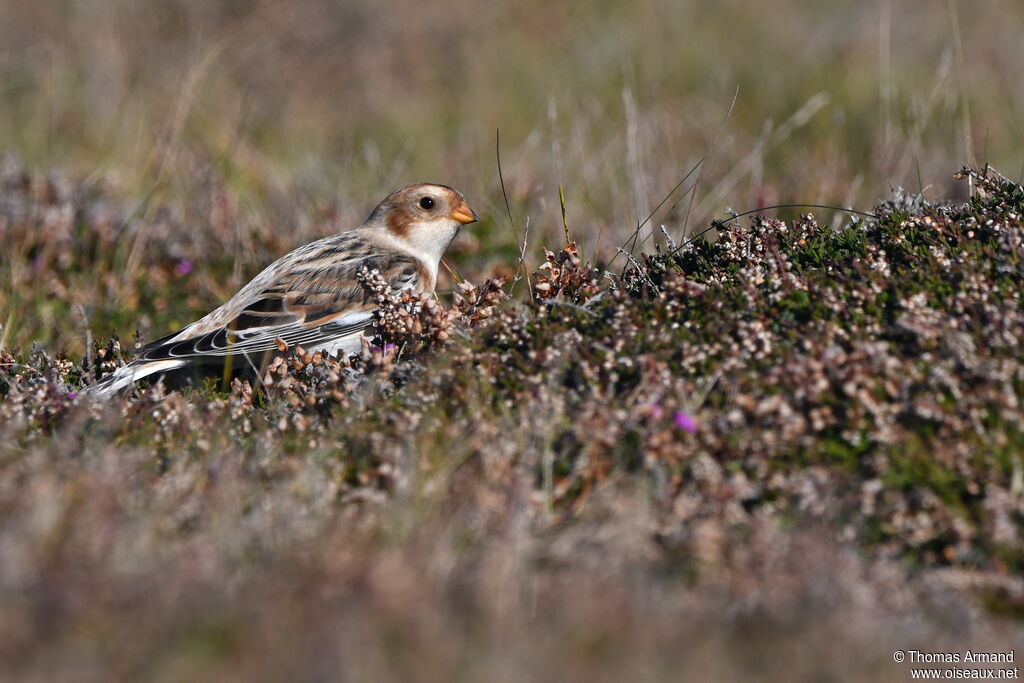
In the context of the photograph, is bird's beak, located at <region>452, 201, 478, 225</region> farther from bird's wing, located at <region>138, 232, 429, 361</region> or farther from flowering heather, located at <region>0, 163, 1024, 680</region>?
flowering heather, located at <region>0, 163, 1024, 680</region>

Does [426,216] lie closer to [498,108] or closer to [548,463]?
[548,463]

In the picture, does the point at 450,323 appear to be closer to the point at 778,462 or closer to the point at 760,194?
the point at 778,462

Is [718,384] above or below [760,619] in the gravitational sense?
above

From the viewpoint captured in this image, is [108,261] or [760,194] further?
[760,194]

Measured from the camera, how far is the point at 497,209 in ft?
20.2

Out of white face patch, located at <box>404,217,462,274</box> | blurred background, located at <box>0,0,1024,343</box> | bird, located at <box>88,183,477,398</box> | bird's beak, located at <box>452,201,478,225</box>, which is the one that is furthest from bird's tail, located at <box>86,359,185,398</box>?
bird's beak, located at <box>452,201,478,225</box>

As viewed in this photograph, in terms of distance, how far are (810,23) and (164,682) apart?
9730 millimetres

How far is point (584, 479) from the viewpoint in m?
3.08

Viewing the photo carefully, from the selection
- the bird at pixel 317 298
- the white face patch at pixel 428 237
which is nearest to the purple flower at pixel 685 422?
the bird at pixel 317 298

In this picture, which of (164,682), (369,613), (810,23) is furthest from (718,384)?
(810,23)

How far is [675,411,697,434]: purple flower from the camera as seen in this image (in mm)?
3006

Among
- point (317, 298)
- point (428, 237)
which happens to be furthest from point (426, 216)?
point (317, 298)

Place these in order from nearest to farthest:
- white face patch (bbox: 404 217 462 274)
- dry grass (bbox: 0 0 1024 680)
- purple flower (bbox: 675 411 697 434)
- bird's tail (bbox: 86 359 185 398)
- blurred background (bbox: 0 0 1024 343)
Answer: dry grass (bbox: 0 0 1024 680) → purple flower (bbox: 675 411 697 434) → bird's tail (bbox: 86 359 185 398) → white face patch (bbox: 404 217 462 274) → blurred background (bbox: 0 0 1024 343)

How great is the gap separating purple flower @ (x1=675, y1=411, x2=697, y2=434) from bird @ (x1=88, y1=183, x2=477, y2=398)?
157 centimetres
